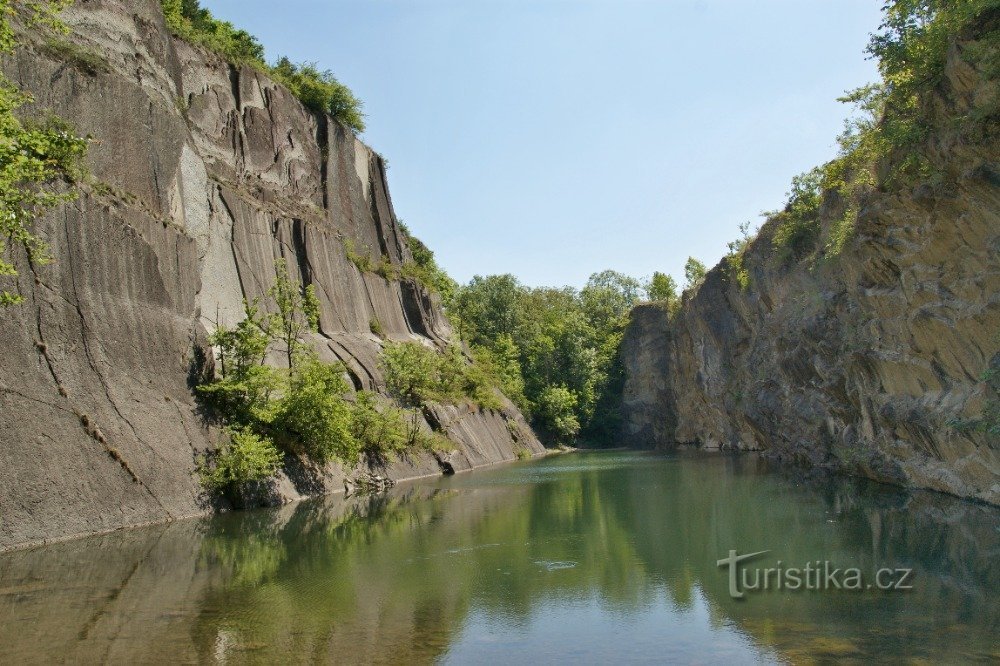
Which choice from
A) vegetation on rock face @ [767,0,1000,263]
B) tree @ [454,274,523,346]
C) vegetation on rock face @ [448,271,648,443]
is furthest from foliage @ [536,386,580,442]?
vegetation on rock face @ [767,0,1000,263]

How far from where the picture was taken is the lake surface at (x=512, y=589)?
30.9ft

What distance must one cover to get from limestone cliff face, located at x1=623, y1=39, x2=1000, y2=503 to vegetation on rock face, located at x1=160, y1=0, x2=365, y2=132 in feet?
82.6

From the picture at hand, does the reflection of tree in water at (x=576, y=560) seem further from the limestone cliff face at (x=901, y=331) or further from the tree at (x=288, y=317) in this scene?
the tree at (x=288, y=317)

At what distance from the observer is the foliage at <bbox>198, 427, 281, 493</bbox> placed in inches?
879

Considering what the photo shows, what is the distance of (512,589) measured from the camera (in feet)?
42.4

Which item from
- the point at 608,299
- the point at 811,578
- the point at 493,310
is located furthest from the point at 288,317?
the point at 608,299

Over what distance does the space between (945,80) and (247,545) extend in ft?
63.4

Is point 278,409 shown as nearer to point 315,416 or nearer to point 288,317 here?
point 315,416

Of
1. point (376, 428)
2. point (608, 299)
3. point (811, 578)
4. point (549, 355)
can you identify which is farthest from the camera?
point (608, 299)

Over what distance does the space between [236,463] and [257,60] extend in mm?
26662

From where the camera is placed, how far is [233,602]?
12.1 m

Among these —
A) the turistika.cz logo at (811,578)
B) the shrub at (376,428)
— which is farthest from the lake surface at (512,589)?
the shrub at (376,428)

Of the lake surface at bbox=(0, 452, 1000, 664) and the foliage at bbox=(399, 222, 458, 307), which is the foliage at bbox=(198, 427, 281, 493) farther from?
the foliage at bbox=(399, 222, 458, 307)

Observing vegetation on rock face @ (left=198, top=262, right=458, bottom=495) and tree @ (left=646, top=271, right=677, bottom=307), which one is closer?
vegetation on rock face @ (left=198, top=262, right=458, bottom=495)
